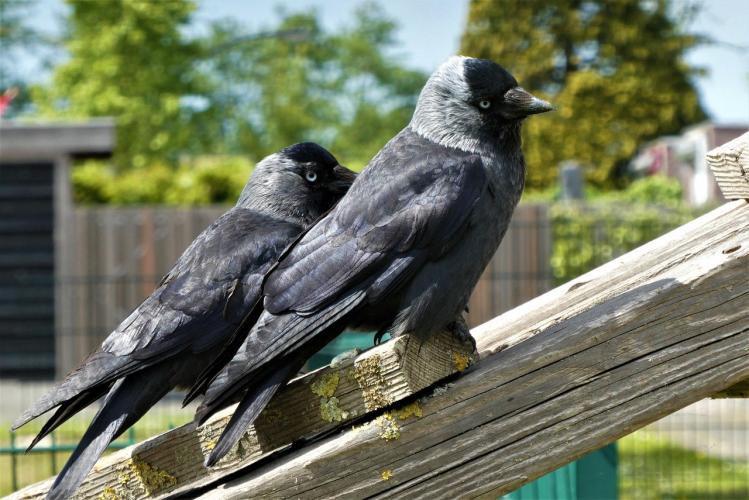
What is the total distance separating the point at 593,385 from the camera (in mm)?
1867

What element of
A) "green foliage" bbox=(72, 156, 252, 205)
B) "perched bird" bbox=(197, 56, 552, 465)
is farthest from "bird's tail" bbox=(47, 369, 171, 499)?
"green foliage" bbox=(72, 156, 252, 205)

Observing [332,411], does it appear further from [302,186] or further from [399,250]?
[302,186]

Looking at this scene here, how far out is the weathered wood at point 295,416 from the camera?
192 centimetres

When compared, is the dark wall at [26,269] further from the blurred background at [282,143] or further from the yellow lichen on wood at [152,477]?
the yellow lichen on wood at [152,477]

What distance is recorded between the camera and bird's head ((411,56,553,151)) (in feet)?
8.04

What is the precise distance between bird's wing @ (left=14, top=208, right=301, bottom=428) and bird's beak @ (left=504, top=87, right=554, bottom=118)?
76 centimetres

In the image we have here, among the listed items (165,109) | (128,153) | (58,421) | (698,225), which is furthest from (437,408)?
(128,153)

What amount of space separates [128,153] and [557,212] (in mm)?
20893

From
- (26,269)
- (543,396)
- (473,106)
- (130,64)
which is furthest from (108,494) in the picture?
(130,64)

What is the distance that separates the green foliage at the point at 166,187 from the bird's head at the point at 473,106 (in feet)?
49.6

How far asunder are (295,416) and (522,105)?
3.07ft

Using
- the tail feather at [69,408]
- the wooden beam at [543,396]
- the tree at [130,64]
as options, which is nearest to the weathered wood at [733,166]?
the wooden beam at [543,396]

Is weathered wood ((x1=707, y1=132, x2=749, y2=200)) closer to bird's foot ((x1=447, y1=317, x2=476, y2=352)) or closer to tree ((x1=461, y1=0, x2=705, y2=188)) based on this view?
Result: bird's foot ((x1=447, y1=317, x2=476, y2=352))

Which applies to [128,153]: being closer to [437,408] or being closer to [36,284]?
[36,284]
